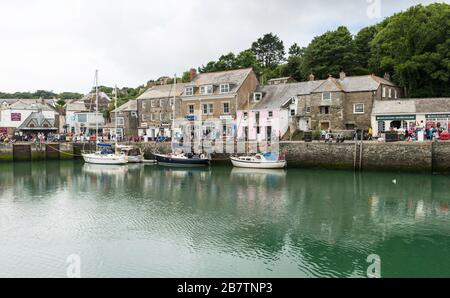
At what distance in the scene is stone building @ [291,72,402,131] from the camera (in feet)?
124

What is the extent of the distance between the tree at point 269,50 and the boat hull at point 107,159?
44.5 metres

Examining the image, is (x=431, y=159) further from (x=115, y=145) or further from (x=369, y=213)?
(x=115, y=145)

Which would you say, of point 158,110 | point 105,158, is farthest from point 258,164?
point 158,110

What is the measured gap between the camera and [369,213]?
18641 millimetres

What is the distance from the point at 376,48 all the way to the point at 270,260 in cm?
4393

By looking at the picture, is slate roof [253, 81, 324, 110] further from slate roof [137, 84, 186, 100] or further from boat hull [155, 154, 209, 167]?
slate roof [137, 84, 186, 100]

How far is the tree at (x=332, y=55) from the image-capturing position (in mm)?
51719

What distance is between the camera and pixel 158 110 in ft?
163

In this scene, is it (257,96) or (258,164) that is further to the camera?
(257,96)

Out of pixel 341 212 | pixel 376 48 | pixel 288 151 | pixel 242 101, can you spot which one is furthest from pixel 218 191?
pixel 376 48

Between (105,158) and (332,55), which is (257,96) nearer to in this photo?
(332,55)

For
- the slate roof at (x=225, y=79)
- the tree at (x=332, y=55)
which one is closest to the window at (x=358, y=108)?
the slate roof at (x=225, y=79)

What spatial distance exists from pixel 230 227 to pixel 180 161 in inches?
875

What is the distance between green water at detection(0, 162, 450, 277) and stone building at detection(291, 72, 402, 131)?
32.6ft
